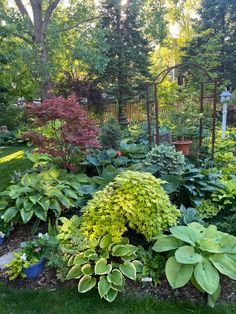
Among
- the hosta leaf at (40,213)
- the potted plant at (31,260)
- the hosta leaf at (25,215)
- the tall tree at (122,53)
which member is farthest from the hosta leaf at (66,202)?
the tall tree at (122,53)

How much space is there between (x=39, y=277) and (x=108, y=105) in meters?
10.5

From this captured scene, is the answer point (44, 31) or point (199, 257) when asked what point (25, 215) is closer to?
point (199, 257)

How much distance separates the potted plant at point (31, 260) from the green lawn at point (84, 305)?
0.61ft

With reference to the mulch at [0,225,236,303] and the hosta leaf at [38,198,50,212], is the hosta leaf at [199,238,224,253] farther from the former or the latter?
the hosta leaf at [38,198,50,212]

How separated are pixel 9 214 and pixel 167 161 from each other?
200 centimetres

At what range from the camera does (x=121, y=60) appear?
12.6 meters

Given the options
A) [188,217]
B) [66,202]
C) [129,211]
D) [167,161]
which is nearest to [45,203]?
[66,202]

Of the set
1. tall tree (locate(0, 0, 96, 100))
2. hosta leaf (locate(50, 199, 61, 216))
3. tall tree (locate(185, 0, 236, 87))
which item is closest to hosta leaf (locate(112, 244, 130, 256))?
hosta leaf (locate(50, 199, 61, 216))

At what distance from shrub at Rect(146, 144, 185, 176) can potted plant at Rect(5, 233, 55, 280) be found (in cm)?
171

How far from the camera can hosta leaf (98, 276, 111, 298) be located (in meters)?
2.14

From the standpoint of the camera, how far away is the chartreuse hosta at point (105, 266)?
7.20ft

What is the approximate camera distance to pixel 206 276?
207 centimetres

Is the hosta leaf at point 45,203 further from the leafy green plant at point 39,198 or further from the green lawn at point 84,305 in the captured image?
the green lawn at point 84,305

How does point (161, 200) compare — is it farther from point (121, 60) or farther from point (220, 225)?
point (121, 60)
